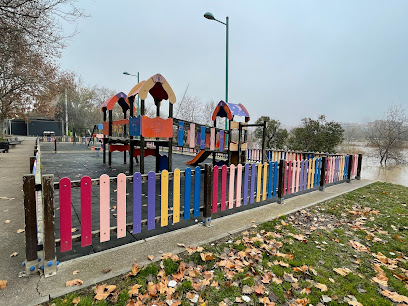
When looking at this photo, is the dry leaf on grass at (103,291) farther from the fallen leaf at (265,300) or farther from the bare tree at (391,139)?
the bare tree at (391,139)

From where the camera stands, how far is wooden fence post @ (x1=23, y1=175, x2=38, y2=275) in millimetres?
2553

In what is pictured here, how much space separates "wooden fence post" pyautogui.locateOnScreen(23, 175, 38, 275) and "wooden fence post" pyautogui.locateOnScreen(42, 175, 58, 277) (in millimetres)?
121

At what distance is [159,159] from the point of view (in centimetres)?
989

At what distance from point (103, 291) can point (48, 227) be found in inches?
39.5

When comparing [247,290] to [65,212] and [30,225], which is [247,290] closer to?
[65,212]

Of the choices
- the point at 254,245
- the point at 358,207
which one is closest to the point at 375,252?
the point at 254,245

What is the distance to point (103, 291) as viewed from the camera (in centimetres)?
240

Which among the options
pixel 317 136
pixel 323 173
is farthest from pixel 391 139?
pixel 323 173

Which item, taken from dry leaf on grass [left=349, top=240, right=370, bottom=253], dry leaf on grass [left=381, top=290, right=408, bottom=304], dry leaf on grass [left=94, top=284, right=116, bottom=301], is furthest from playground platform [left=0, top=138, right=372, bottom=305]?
dry leaf on grass [left=381, top=290, right=408, bottom=304]

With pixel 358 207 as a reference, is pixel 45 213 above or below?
above

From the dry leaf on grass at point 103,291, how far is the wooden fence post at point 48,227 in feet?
2.21

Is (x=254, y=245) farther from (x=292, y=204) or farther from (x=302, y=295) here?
(x=292, y=204)

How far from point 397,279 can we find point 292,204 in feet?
9.37

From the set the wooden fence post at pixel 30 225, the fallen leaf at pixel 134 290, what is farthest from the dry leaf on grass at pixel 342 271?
the wooden fence post at pixel 30 225
